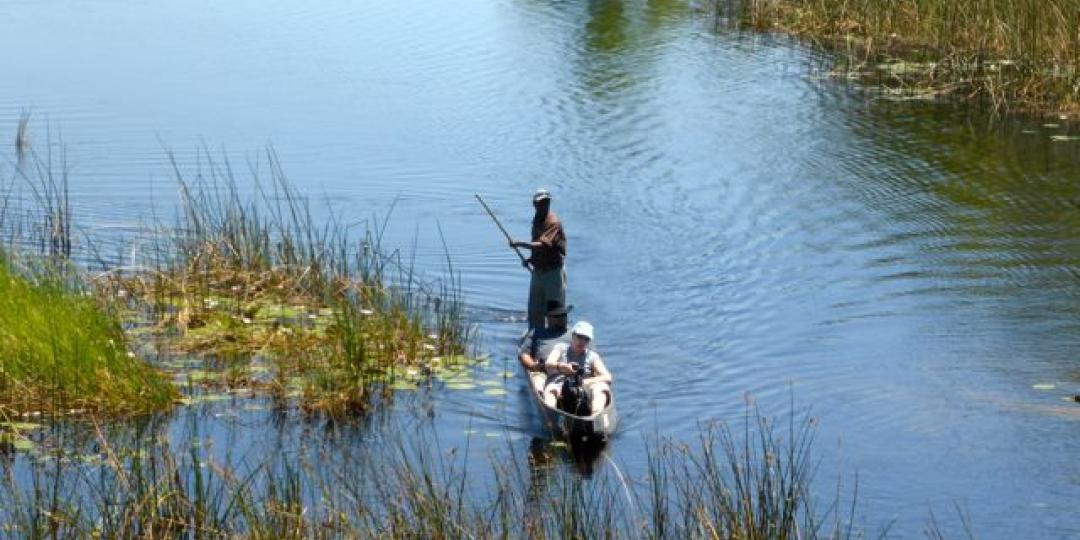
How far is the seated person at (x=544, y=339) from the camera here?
18.5 meters

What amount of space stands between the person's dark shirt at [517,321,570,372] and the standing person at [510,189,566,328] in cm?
17

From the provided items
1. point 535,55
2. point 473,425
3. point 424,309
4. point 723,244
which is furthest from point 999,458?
point 535,55

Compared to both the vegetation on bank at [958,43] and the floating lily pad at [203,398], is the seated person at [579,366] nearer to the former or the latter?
the floating lily pad at [203,398]

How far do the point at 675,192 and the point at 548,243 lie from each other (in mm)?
10492

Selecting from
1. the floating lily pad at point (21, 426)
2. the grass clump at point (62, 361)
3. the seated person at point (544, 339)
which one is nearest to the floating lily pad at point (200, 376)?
the grass clump at point (62, 361)

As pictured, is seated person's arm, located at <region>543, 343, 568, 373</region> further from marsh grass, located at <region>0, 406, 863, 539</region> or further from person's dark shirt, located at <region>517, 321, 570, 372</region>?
marsh grass, located at <region>0, 406, 863, 539</region>

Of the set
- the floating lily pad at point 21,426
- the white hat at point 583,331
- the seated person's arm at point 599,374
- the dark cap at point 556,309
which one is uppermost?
the white hat at point 583,331

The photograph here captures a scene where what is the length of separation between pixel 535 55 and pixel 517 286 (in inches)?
689

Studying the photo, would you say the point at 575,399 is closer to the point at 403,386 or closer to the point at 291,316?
the point at 403,386

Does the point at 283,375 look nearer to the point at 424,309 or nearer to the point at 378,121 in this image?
the point at 424,309

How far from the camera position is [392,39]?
137ft

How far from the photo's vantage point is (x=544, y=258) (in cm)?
1903

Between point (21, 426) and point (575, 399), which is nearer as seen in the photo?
point (21, 426)

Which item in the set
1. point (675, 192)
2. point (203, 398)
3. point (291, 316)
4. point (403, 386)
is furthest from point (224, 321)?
point (675, 192)
